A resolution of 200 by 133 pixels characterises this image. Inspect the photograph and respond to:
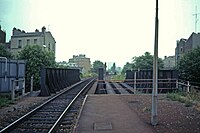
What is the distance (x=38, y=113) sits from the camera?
38.8ft

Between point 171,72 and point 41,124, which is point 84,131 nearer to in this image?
point 41,124

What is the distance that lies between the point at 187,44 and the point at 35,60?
Answer: 146ft

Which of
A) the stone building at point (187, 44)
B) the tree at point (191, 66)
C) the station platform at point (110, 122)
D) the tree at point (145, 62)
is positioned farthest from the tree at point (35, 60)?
the stone building at point (187, 44)

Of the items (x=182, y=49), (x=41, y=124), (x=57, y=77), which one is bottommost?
(x=41, y=124)

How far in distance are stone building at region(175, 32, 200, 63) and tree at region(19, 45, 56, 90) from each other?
2827cm

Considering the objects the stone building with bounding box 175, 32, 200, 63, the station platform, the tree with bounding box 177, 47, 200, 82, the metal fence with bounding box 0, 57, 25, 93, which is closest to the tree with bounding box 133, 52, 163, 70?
the stone building with bounding box 175, 32, 200, 63

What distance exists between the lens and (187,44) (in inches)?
2496

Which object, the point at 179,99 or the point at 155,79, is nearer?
the point at 155,79

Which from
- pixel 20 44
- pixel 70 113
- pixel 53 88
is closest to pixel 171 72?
pixel 53 88

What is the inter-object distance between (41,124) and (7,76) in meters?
10.0

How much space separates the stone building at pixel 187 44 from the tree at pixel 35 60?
28273 millimetres

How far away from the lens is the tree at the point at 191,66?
23781 millimetres

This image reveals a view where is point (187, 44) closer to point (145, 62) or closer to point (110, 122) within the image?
point (145, 62)

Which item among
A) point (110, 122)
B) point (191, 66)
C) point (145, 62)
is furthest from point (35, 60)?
point (145, 62)
